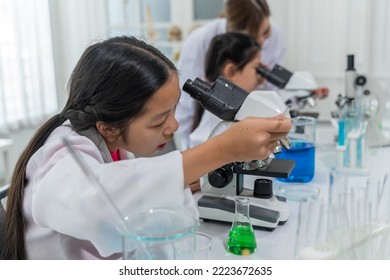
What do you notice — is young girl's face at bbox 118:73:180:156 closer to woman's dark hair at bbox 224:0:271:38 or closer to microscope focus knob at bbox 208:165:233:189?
microscope focus knob at bbox 208:165:233:189

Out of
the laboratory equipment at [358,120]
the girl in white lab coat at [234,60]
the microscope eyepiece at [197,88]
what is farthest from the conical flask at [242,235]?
the girl in white lab coat at [234,60]

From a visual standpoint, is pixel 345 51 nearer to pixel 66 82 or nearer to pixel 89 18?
pixel 89 18

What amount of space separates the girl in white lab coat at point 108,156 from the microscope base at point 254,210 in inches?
7.0

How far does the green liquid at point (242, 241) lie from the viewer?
77cm

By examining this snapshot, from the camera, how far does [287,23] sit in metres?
2.61

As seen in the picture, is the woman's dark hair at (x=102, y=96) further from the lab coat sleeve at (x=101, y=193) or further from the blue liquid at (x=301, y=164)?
the blue liquid at (x=301, y=164)

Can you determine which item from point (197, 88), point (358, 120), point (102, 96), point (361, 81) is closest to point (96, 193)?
point (102, 96)

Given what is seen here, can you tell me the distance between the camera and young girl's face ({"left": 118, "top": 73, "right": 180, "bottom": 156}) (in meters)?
0.79

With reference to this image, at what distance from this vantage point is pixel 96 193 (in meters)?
0.60

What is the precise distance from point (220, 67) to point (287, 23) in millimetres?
1140

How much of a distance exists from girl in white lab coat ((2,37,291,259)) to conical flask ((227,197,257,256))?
5.1 inches

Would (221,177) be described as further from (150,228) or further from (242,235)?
(150,228)

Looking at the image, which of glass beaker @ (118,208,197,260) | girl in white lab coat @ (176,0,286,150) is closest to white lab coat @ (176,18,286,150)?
girl in white lab coat @ (176,0,286,150)
